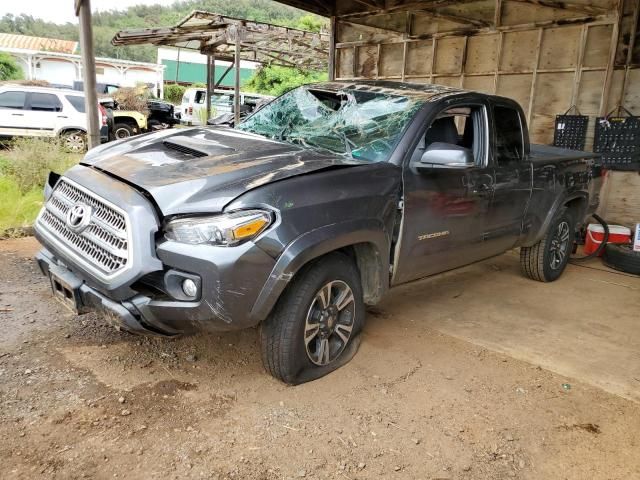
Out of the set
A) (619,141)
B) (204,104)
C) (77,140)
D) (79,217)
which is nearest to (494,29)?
(619,141)

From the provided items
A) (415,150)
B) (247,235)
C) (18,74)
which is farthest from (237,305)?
(18,74)

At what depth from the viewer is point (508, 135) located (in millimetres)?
4461

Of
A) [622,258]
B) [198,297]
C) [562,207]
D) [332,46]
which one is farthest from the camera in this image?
[332,46]

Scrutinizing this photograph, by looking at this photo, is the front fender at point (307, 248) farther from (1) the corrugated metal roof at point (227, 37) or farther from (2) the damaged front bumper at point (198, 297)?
(1) the corrugated metal roof at point (227, 37)

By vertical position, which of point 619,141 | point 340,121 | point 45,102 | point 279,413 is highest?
point 45,102

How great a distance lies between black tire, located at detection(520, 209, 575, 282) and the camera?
5301 mm

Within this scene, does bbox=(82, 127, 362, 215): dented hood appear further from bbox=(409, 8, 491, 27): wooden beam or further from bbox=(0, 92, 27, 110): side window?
bbox=(0, 92, 27, 110): side window

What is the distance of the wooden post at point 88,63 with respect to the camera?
6078 mm

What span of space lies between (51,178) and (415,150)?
8.06ft

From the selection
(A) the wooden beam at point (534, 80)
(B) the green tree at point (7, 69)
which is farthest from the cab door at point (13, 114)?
(B) the green tree at point (7, 69)

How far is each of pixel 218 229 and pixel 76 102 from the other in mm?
12386

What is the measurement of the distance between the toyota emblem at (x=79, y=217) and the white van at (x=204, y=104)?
16.6 metres

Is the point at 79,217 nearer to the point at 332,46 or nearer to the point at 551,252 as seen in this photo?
the point at 551,252

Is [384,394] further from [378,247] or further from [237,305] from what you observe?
[237,305]
